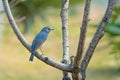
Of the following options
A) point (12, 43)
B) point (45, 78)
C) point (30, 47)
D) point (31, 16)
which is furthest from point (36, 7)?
point (30, 47)

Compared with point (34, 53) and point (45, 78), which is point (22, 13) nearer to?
point (45, 78)

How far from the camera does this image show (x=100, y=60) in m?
9.52


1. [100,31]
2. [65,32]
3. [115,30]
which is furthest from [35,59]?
[100,31]

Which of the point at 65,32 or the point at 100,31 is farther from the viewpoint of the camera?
the point at 65,32

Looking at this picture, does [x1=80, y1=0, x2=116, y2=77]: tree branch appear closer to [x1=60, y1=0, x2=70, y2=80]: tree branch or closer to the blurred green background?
[x1=60, y1=0, x2=70, y2=80]: tree branch

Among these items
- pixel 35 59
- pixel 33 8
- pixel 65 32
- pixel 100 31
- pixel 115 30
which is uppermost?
pixel 100 31

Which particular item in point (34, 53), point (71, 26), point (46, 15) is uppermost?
point (34, 53)

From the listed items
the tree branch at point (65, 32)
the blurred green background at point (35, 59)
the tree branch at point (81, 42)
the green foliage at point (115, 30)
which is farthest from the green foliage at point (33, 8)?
the tree branch at point (81, 42)

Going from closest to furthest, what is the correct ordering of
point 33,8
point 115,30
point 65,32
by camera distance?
1. point 65,32
2. point 115,30
3. point 33,8

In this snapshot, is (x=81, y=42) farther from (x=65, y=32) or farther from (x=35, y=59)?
(x=35, y=59)

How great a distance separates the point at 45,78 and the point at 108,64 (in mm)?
1152

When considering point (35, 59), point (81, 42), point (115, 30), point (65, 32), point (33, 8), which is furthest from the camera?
point (35, 59)

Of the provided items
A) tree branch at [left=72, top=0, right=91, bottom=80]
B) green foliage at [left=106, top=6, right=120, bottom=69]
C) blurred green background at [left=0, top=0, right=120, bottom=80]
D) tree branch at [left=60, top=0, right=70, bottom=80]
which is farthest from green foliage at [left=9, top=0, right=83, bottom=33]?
tree branch at [left=72, top=0, right=91, bottom=80]

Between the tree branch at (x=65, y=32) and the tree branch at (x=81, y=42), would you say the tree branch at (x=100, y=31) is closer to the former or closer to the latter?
the tree branch at (x=81, y=42)
